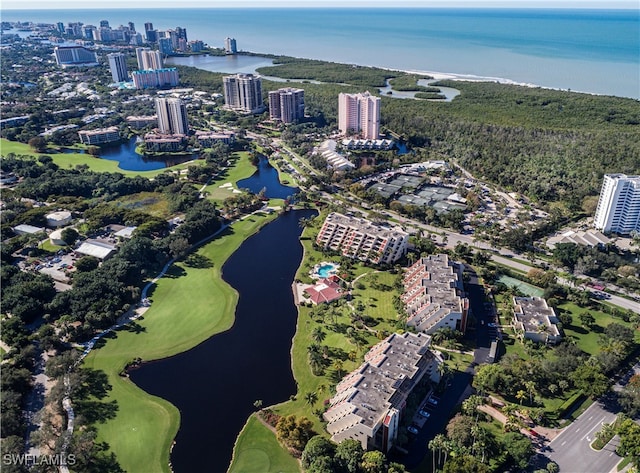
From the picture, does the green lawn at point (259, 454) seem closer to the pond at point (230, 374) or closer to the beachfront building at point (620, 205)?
the pond at point (230, 374)

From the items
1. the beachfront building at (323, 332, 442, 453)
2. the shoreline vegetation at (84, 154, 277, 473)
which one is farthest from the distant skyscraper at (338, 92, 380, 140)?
the beachfront building at (323, 332, 442, 453)

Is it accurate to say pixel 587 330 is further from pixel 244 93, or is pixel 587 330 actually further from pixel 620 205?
pixel 244 93

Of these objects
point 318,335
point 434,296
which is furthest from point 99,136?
point 434,296

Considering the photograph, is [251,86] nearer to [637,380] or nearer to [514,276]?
[514,276]

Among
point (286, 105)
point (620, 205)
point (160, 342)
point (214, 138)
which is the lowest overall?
point (160, 342)

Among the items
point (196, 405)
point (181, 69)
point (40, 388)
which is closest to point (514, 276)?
point (196, 405)

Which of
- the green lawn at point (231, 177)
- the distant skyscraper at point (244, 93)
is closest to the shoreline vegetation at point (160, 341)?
the green lawn at point (231, 177)
